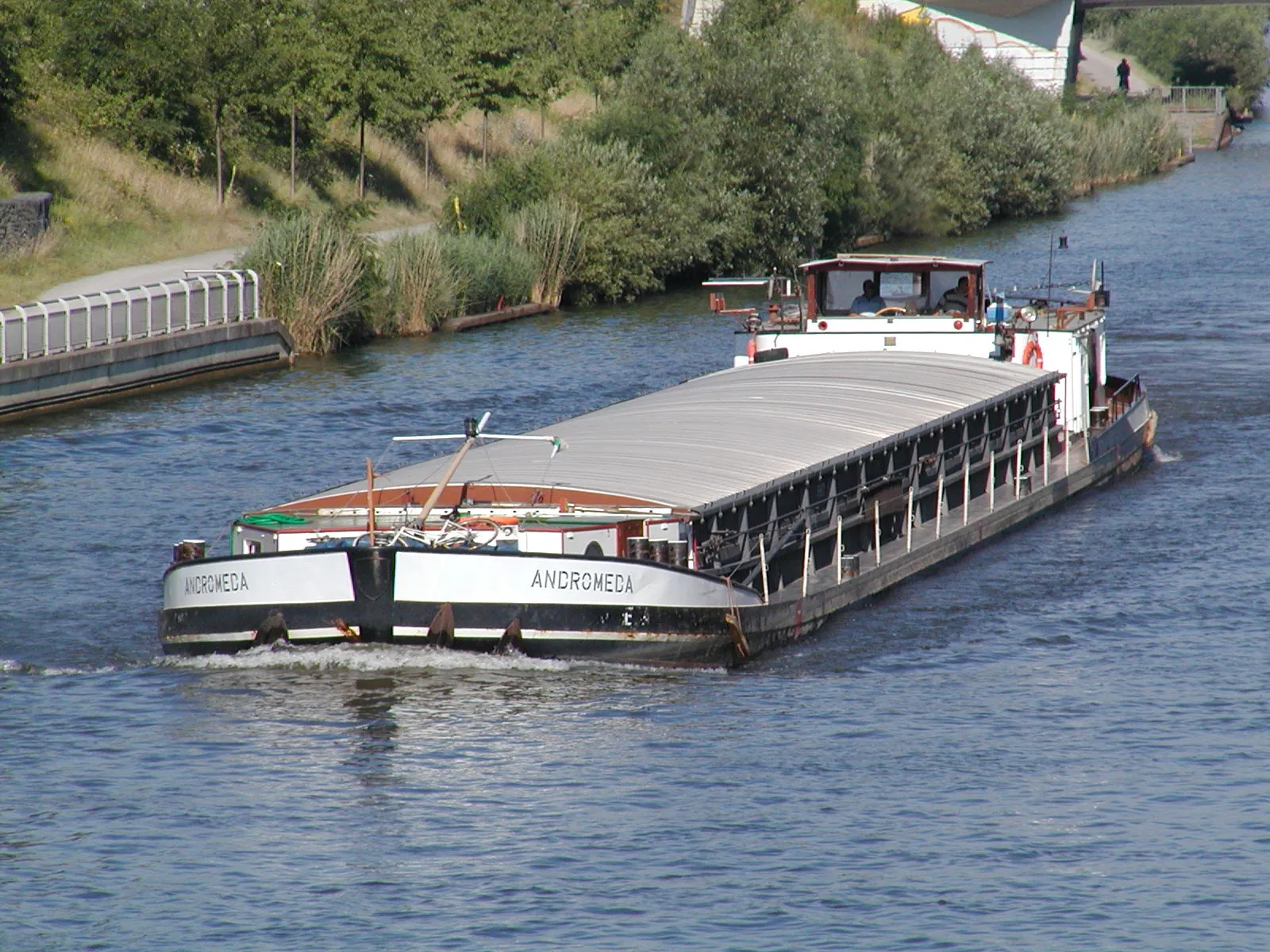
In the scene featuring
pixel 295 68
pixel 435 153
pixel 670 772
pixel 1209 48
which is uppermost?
pixel 1209 48

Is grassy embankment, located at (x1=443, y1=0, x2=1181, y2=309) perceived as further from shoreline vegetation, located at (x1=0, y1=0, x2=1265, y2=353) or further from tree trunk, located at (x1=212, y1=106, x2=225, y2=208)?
tree trunk, located at (x1=212, y1=106, x2=225, y2=208)

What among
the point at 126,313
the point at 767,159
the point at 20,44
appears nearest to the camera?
the point at 126,313

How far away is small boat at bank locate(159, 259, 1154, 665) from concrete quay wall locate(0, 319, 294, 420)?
14.3 m

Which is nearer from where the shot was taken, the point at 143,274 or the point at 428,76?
the point at 143,274

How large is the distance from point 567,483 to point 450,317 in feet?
106

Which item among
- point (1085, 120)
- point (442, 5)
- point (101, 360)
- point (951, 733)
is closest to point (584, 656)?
point (951, 733)

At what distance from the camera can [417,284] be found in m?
52.4

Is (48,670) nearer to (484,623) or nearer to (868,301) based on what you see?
(484,623)

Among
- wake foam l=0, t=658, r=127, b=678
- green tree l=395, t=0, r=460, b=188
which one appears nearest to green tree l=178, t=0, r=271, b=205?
green tree l=395, t=0, r=460, b=188

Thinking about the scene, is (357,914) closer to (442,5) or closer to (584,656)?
(584,656)

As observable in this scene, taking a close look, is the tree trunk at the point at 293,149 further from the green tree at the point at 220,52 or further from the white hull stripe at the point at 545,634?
the white hull stripe at the point at 545,634

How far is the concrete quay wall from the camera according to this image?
1556 inches

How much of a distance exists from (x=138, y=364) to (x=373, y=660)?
934 inches

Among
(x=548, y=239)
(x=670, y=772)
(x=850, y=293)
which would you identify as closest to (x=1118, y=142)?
(x=548, y=239)
